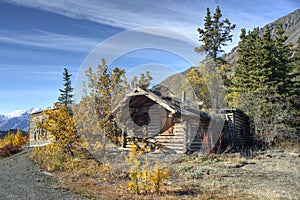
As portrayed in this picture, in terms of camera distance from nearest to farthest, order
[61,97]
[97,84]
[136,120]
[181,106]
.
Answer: [97,84], [181,106], [136,120], [61,97]

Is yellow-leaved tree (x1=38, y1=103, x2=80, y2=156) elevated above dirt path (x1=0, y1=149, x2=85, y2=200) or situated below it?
above

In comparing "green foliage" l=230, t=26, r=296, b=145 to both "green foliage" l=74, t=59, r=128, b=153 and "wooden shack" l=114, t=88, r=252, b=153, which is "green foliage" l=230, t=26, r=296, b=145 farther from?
"green foliage" l=74, t=59, r=128, b=153

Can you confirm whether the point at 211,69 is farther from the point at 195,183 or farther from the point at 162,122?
the point at 195,183

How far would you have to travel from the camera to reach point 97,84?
14.8 m

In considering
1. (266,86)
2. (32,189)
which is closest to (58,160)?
(32,189)

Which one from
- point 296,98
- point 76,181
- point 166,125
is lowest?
point 76,181

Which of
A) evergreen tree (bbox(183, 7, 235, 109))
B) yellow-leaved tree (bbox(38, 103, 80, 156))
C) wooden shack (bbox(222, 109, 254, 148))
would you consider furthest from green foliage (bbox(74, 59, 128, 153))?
evergreen tree (bbox(183, 7, 235, 109))

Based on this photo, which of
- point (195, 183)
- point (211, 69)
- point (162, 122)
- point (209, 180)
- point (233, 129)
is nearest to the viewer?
point (195, 183)

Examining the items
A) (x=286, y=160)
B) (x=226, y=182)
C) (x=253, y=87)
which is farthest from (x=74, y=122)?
(x=253, y=87)

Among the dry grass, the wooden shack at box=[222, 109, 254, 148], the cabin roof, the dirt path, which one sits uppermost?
the cabin roof

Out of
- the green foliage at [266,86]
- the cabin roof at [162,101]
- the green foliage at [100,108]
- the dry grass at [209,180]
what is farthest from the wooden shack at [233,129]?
the green foliage at [100,108]

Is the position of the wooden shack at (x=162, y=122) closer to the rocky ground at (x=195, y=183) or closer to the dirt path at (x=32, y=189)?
the rocky ground at (x=195, y=183)

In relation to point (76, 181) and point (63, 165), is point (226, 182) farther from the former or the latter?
point (63, 165)

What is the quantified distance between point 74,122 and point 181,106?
7.54 m
